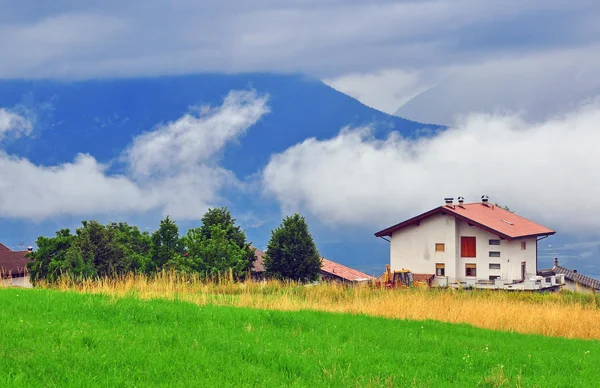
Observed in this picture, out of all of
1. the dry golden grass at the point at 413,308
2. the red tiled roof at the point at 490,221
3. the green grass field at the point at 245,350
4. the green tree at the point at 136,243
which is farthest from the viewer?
the red tiled roof at the point at 490,221

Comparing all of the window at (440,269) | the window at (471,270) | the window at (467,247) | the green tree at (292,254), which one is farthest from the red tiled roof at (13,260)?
the window at (471,270)

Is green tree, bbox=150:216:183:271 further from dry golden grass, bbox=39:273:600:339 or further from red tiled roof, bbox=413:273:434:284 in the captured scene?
dry golden grass, bbox=39:273:600:339

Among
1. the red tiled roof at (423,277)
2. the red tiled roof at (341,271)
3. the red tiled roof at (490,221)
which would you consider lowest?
the red tiled roof at (423,277)

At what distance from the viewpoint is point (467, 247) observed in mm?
68250

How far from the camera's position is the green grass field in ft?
31.0

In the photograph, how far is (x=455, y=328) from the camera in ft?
54.1

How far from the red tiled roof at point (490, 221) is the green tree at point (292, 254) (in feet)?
40.5

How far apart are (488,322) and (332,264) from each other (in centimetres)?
6976

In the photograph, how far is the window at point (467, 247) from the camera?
223ft

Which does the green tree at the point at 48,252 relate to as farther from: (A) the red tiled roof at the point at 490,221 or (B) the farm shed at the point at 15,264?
(A) the red tiled roof at the point at 490,221

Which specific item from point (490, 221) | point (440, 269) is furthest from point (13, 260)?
point (490, 221)

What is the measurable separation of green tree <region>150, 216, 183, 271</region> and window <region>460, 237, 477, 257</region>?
2680cm

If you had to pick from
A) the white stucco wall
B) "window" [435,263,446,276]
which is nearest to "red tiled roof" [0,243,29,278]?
the white stucco wall

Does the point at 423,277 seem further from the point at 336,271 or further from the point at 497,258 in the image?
the point at 336,271
